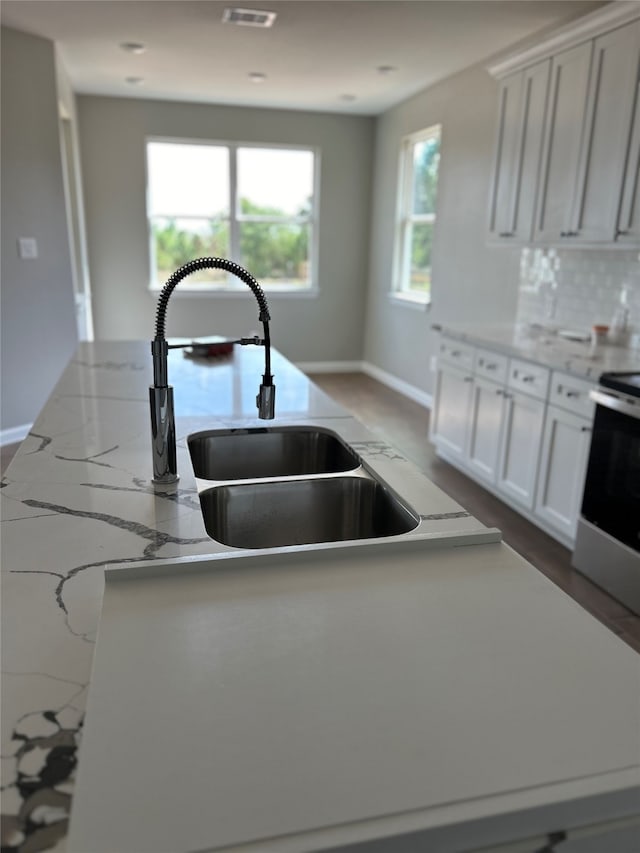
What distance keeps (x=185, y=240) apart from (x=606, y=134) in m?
4.51

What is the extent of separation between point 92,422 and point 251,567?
1000 millimetres

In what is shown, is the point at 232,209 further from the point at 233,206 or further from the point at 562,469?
the point at 562,469

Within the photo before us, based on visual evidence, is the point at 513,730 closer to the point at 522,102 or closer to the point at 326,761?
the point at 326,761

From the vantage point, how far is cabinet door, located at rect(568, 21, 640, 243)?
293 cm

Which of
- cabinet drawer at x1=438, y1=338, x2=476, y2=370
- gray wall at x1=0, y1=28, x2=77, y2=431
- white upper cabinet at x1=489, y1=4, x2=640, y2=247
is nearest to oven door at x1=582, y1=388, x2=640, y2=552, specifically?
white upper cabinet at x1=489, y1=4, x2=640, y2=247

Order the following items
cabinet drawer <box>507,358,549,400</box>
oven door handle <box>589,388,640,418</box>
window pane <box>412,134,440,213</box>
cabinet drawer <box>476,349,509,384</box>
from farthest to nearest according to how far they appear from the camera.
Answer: window pane <box>412,134,440,213</box> → cabinet drawer <box>476,349,509,384</box> → cabinet drawer <box>507,358,549,400</box> → oven door handle <box>589,388,640,418</box>

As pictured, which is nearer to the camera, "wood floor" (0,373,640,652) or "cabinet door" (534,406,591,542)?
"wood floor" (0,373,640,652)

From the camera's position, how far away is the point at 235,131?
6.48 metres

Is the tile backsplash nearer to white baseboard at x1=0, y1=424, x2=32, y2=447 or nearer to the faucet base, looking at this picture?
the faucet base

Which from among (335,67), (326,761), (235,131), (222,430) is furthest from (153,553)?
(235,131)

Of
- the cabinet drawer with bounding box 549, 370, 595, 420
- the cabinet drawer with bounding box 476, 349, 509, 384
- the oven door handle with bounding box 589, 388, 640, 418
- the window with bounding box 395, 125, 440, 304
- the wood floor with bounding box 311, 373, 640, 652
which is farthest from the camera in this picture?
the window with bounding box 395, 125, 440, 304

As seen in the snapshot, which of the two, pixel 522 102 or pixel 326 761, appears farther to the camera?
pixel 522 102

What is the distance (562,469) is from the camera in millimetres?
3059

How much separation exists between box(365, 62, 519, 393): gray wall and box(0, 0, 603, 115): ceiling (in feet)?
0.88
